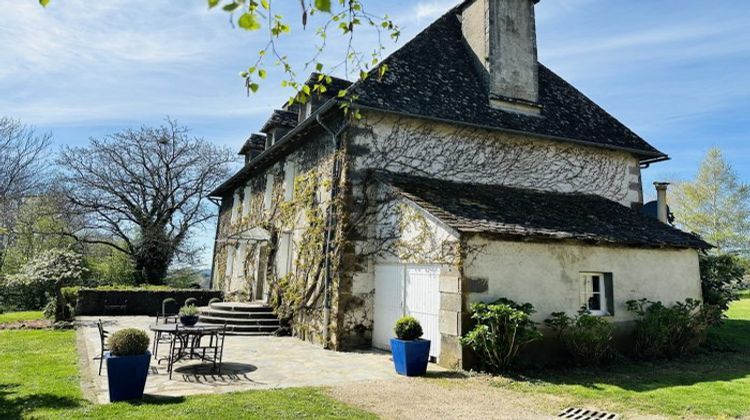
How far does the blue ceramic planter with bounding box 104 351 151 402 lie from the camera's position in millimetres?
5723

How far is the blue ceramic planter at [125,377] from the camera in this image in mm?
5723

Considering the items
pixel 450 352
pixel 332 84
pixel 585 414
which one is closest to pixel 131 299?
pixel 332 84

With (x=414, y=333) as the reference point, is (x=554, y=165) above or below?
above

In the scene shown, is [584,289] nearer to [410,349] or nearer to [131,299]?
[410,349]

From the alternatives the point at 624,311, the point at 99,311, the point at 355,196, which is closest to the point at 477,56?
the point at 355,196

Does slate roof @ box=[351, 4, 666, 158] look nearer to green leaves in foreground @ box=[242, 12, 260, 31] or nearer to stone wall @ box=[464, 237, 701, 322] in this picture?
stone wall @ box=[464, 237, 701, 322]

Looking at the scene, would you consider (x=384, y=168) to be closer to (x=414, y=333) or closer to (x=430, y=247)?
(x=430, y=247)

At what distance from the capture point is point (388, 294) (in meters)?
10.3

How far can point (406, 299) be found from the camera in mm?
9680

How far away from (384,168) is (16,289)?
21.5m

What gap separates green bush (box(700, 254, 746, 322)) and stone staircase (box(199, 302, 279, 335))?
11312 millimetres

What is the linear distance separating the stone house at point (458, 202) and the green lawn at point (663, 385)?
4.27ft

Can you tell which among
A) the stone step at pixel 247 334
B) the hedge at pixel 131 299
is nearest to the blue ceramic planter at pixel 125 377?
the stone step at pixel 247 334

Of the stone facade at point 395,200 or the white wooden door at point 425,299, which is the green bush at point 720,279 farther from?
the white wooden door at point 425,299
